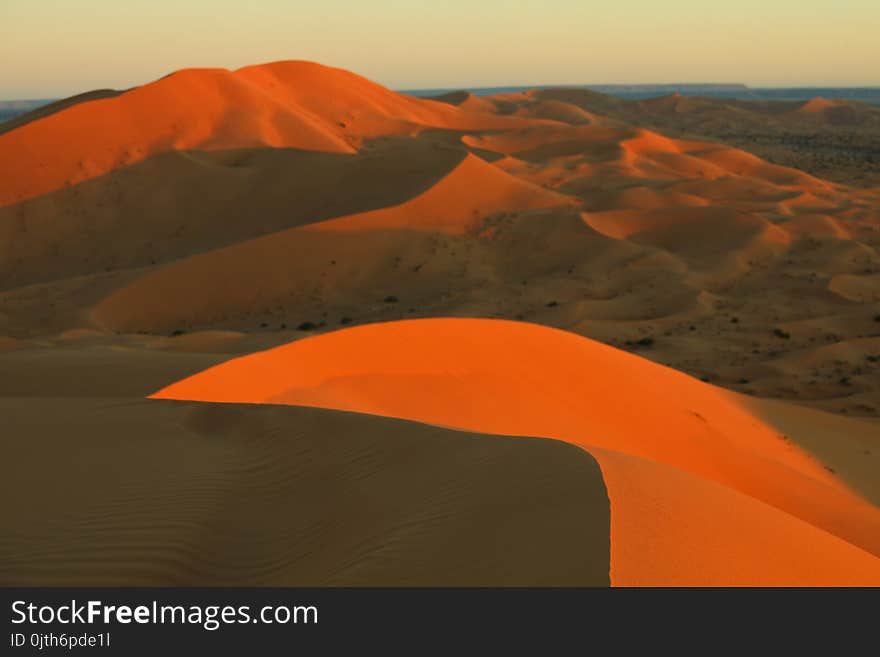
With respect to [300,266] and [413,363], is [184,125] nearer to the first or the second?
[300,266]

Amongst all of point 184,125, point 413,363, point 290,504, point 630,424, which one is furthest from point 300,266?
point 184,125

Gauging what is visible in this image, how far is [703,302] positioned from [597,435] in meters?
12.8

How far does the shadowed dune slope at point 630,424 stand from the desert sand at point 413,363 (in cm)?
4

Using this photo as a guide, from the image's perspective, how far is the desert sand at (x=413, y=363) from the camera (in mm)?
4859

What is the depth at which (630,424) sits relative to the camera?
409 inches

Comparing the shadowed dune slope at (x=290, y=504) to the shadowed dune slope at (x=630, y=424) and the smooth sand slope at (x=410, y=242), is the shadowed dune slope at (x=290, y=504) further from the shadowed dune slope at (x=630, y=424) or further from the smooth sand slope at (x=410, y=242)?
the smooth sand slope at (x=410, y=242)

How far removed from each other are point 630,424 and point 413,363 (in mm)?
2900

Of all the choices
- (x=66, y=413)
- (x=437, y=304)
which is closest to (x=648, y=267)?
(x=437, y=304)

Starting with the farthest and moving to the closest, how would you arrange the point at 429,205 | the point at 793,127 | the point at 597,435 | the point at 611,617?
1. the point at 793,127
2. the point at 429,205
3. the point at 597,435
4. the point at 611,617

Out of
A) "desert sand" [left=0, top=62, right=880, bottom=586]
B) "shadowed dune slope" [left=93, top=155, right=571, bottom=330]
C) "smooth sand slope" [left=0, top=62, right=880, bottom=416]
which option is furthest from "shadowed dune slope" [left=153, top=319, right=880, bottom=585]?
"shadowed dune slope" [left=93, top=155, right=571, bottom=330]

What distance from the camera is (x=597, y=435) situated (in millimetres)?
9406

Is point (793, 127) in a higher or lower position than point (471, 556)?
higher

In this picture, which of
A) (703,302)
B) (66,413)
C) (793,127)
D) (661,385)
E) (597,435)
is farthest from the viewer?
(793,127)

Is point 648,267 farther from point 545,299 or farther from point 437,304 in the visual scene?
point 437,304
